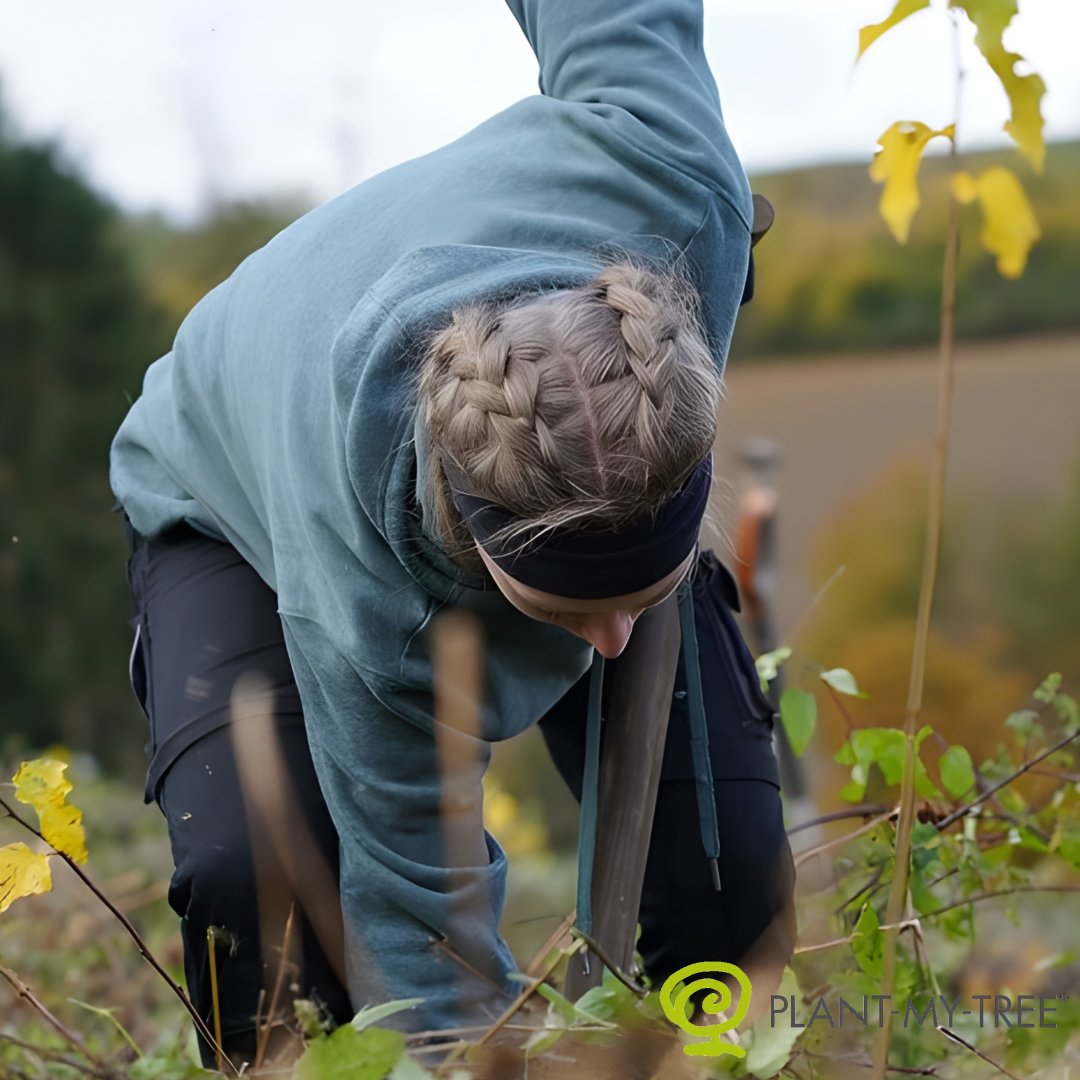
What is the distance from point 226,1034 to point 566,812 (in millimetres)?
9591

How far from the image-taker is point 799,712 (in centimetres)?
211

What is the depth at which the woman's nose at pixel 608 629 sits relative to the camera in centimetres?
166

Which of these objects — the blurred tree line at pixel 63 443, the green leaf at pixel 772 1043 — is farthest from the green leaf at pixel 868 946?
the blurred tree line at pixel 63 443

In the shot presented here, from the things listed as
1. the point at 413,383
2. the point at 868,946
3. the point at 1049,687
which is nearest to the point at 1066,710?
the point at 1049,687

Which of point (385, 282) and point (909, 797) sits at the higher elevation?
point (385, 282)

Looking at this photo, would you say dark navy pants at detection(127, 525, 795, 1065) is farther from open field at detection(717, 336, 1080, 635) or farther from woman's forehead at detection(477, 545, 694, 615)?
open field at detection(717, 336, 1080, 635)

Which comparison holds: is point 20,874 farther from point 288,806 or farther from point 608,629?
point 608,629

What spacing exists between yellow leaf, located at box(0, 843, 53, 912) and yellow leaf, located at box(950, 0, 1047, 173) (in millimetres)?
1112

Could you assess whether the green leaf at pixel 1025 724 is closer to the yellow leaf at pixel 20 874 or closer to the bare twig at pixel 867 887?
the bare twig at pixel 867 887

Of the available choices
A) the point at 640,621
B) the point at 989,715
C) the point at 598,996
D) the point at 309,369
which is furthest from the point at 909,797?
the point at 989,715

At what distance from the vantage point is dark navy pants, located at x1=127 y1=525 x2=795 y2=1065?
1883 millimetres

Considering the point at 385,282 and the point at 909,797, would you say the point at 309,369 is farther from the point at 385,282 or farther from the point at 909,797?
the point at 909,797

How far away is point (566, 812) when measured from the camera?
11.4m

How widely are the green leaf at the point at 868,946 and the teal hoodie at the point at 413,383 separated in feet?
1.51
